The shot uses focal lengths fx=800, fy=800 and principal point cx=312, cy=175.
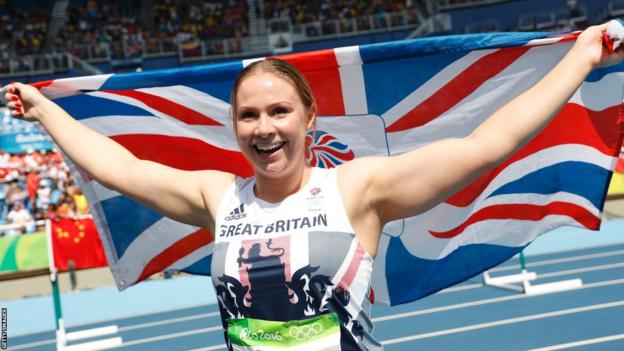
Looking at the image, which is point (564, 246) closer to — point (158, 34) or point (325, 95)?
point (325, 95)

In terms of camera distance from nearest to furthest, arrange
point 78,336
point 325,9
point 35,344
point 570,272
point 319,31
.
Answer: point 78,336 < point 35,344 < point 570,272 < point 319,31 < point 325,9

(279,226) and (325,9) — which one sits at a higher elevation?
(325,9)

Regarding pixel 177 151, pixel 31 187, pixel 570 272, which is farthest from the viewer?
pixel 31 187

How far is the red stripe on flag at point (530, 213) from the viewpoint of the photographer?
3.67 m

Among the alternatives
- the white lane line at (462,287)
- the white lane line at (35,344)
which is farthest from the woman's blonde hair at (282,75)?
the white lane line at (462,287)

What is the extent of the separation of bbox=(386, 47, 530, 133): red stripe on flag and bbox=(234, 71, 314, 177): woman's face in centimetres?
163

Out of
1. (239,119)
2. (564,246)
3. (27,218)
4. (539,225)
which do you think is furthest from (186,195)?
(27,218)

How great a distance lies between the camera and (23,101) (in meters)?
2.73

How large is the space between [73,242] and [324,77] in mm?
9545

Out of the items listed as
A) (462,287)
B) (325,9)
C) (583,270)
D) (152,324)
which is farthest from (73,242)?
(325,9)

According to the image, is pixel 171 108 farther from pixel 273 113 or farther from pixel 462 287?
pixel 462 287

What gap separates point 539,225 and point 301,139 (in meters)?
1.94

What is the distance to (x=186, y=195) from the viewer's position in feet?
7.64

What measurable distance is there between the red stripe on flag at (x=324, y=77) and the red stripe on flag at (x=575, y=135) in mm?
702
